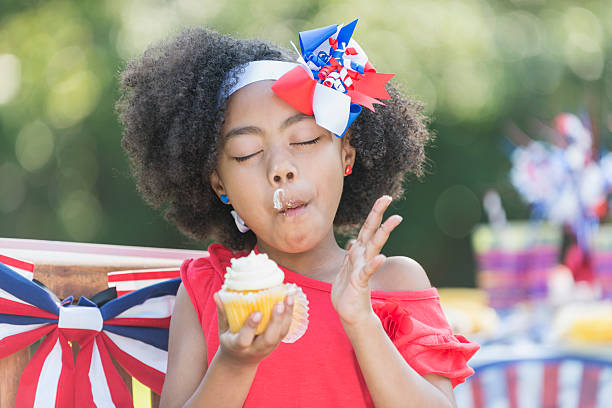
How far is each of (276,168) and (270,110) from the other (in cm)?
17

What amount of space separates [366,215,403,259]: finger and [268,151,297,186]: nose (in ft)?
0.99

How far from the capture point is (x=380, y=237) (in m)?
1.47

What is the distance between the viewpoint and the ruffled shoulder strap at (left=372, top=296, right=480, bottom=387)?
1689 mm

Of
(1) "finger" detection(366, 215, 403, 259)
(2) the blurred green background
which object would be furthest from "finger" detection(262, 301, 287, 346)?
(2) the blurred green background

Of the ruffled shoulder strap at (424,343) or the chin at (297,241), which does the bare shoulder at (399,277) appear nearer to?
the ruffled shoulder strap at (424,343)

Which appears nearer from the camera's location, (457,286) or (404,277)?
(404,277)

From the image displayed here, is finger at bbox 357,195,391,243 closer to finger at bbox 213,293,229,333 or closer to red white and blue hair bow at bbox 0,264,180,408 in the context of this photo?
finger at bbox 213,293,229,333

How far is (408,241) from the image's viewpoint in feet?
23.0

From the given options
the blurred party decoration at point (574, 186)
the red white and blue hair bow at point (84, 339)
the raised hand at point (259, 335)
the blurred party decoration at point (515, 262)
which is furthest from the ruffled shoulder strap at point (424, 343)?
the blurred party decoration at point (574, 186)

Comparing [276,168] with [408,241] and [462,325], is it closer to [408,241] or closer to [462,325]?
[462,325]

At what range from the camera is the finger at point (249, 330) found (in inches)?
53.5

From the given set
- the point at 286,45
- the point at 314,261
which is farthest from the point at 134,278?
the point at 286,45

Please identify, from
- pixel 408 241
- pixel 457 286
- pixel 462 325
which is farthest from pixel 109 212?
pixel 462 325

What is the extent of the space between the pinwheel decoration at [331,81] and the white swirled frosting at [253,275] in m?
0.45
